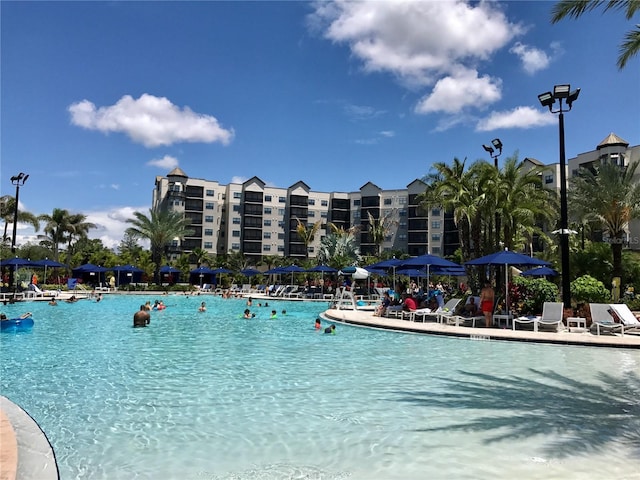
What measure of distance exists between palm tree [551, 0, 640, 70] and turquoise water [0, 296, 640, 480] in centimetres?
720

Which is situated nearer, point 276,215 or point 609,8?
point 609,8

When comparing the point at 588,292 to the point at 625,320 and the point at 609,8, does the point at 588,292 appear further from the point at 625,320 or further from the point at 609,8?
the point at 609,8

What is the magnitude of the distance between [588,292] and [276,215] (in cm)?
6824

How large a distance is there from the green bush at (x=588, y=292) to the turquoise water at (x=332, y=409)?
→ 583cm

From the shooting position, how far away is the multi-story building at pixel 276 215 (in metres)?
79.6

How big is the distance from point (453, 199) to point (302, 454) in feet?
64.2

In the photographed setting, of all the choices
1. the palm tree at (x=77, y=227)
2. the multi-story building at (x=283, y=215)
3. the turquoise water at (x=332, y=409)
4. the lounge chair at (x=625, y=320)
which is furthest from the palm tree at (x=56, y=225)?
the lounge chair at (x=625, y=320)

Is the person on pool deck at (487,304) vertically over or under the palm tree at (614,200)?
under

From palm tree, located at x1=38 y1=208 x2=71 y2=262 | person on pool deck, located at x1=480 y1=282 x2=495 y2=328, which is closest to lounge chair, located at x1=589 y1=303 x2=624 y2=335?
person on pool deck, located at x1=480 y1=282 x2=495 y2=328

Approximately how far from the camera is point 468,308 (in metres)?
17.9

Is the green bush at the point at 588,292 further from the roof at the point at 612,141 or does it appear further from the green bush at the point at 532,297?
the roof at the point at 612,141

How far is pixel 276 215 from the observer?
8362cm

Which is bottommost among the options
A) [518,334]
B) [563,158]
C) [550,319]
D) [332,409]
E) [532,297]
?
[332,409]

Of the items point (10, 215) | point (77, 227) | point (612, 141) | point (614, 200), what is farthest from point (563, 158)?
point (77, 227)
